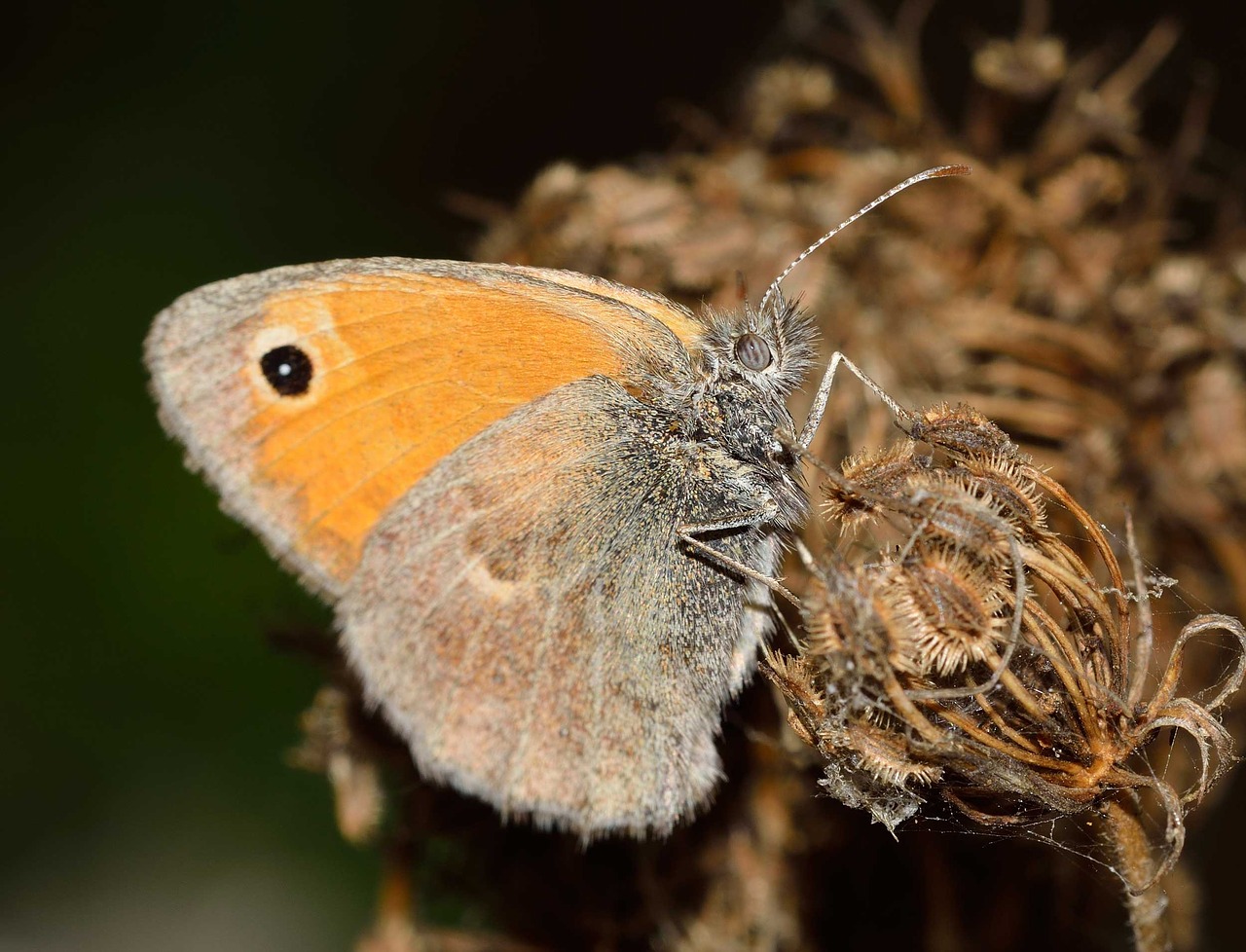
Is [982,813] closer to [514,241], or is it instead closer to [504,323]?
[504,323]

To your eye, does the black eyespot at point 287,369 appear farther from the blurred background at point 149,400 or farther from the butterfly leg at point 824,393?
the blurred background at point 149,400

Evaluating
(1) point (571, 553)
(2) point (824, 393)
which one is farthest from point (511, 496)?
(2) point (824, 393)

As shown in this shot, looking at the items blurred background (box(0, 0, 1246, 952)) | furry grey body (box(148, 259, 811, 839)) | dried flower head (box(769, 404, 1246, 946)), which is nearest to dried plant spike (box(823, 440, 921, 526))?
dried flower head (box(769, 404, 1246, 946))

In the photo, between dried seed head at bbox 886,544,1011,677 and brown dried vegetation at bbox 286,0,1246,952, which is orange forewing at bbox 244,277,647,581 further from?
dried seed head at bbox 886,544,1011,677

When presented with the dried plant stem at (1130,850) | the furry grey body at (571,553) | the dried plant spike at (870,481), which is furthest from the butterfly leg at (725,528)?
the dried plant stem at (1130,850)

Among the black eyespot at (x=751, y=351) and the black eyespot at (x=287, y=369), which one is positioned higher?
the black eyespot at (x=751, y=351)
